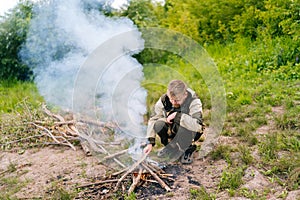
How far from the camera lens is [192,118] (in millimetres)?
4430

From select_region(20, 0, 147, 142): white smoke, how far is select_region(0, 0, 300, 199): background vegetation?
1.59ft

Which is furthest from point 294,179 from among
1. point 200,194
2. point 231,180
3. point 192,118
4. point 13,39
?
point 13,39

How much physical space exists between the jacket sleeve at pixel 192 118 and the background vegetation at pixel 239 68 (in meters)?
0.49

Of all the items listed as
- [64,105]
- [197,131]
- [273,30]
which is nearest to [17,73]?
[64,105]

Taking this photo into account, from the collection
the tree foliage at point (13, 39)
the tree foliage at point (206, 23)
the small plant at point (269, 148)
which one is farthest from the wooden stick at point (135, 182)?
the tree foliage at point (13, 39)

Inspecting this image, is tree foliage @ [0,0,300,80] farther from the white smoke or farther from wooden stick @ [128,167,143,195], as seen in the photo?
wooden stick @ [128,167,143,195]

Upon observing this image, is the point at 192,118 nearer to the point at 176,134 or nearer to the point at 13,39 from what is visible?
the point at 176,134

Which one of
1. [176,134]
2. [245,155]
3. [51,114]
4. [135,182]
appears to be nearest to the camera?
[135,182]

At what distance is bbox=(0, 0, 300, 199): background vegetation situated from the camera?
14.8 feet

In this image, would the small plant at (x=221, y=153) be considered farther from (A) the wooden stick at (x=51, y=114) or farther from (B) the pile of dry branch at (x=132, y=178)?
(A) the wooden stick at (x=51, y=114)

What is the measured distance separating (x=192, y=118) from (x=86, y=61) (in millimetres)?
2764

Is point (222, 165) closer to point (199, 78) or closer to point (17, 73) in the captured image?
point (199, 78)

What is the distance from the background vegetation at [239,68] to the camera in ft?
14.8

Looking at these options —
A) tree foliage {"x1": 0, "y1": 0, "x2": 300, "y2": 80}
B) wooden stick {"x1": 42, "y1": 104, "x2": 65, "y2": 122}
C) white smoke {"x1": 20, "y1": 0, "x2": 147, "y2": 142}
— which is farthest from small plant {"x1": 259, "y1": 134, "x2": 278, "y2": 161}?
wooden stick {"x1": 42, "y1": 104, "x2": 65, "y2": 122}
